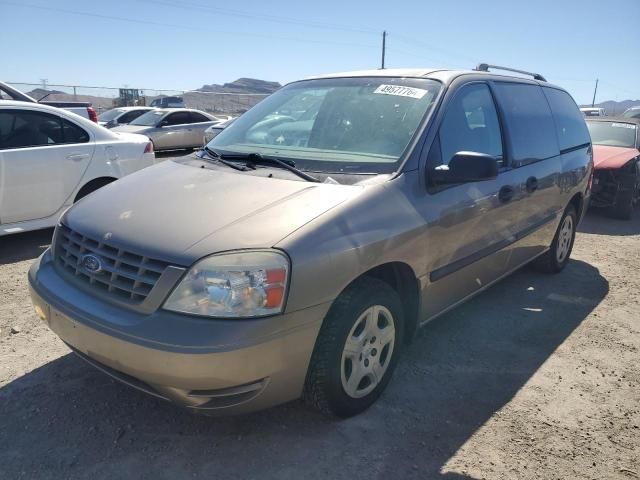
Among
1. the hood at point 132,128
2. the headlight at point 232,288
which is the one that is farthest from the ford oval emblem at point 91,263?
the hood at point 132,128

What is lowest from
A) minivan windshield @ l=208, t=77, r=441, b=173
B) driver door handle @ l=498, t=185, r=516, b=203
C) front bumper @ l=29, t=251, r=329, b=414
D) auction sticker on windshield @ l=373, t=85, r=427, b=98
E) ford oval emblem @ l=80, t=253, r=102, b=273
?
front bumper @ l=29, t=251, r=329, b=414

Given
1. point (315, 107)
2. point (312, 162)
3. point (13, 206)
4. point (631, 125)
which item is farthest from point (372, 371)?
point (631, 125)

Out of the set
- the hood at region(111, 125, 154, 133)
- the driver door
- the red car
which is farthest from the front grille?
the hood at region(111, 125, 154, 133)

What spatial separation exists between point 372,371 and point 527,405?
94 cm

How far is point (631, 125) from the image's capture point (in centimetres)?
912

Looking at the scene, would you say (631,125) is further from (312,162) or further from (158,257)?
(158,257)

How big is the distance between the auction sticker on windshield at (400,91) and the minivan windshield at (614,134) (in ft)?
23.2

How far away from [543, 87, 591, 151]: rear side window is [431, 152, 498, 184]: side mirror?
2.18 m

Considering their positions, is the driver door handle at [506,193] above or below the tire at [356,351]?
above

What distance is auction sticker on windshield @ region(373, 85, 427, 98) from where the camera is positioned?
3229mm

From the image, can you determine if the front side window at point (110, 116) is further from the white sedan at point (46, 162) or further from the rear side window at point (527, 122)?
the rear side window at point (527, 122)

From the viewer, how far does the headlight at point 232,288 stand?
2.12m

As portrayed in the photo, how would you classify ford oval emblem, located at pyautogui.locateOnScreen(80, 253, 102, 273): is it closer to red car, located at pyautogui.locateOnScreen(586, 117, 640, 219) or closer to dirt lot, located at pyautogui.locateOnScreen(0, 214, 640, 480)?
dirt lot, located at pyautogui.locateOnScreen(0, 214, 640, 480)

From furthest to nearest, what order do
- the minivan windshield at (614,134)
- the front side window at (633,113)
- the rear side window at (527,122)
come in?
the front side window at (633,113) < the minivan windshield at (614,134) < the rear side window at (527,122)
